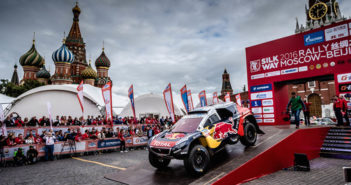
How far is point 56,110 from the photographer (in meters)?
24.0

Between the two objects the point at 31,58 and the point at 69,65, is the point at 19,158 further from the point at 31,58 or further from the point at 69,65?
the point at 31,58

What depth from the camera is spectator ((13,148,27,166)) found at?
11.1m

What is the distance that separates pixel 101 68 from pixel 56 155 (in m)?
47.5

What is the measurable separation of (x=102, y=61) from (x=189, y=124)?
54.2 metres

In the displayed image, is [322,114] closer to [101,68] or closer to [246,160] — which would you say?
[246,160]

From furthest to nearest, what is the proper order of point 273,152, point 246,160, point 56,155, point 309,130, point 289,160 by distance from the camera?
point 56,155 → point 309,130 → point 289,160 → point 273,152 → point 246,160

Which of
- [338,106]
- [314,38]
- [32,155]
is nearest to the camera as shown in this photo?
[338,106]

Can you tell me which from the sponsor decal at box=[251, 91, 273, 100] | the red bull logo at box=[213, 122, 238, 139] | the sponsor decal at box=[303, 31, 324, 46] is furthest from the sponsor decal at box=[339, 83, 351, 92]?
the red bull logo at box=[213, 122, 238, 139]

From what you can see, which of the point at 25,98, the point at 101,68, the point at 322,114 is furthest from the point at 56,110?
the point at 322,114

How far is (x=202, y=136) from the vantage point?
686cm

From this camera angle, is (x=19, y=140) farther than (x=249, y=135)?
Yes

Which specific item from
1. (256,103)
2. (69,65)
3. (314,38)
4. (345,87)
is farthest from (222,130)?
(69,65)

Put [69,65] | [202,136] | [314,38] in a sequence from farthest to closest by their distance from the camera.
Answer: [69,65]
[314,38]
[202,136]

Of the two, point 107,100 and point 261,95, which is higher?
point 107,100
